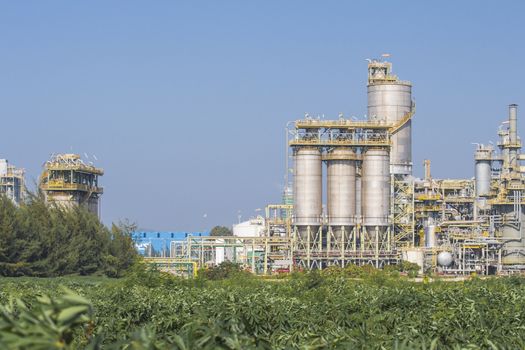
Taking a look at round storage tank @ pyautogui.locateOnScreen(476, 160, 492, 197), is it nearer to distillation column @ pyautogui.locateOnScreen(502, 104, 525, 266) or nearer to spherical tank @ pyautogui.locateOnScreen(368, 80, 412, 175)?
distillation column @ pyautogui.locateOnScreen(502, 104, 525, 266)

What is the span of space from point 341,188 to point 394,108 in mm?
18437

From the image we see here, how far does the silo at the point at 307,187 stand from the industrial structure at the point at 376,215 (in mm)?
98

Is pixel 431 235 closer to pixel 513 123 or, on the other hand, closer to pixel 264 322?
pixel 513 123

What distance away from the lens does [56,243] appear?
326ft

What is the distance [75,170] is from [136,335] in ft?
386

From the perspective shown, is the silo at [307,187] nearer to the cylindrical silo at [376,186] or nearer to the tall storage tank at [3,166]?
the cylindrical silo at [376,186]

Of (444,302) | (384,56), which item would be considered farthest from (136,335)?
(384,56)

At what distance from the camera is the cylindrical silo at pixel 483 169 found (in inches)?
4904

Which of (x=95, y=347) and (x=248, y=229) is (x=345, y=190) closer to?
(x=248, y=229)

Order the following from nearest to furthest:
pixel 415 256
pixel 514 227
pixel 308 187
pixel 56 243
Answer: pixel 56 243
pixel 308 187
pixel 514 227
pixel 415 256

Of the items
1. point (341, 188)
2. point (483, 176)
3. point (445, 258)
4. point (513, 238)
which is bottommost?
point (445, 258)

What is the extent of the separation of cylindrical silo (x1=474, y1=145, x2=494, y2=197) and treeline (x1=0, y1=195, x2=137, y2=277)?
126ft

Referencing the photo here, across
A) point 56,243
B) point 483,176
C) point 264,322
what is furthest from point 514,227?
point 264,322

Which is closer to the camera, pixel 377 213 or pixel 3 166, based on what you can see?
pixel 377 213
